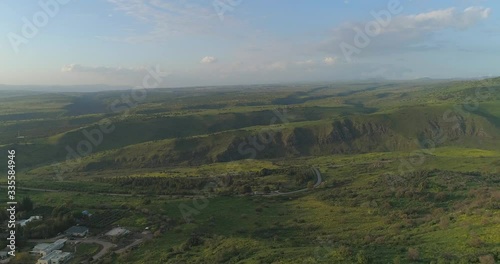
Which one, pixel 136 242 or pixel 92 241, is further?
pixel 92 241

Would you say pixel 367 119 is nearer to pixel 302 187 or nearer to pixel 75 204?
pixel 302 187

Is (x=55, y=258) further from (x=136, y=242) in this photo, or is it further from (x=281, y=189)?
(x=281, y=189)

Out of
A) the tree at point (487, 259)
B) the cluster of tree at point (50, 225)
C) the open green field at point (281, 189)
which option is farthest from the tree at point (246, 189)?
the tree at point (487, 259)

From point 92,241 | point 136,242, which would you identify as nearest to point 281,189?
point 136,242

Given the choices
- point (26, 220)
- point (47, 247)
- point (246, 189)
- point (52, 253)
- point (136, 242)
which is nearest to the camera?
point (52, 253)

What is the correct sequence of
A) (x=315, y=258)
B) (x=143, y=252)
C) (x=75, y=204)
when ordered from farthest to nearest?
(x=75, y=204), (x=143, y=252), (x=315, y=258)

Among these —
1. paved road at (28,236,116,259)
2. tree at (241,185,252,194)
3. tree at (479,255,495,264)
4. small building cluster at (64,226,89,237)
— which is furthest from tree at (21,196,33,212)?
tree at (479,255,495,264)

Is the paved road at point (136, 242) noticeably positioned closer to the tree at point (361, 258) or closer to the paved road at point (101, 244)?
the paved road at point (101, 244)

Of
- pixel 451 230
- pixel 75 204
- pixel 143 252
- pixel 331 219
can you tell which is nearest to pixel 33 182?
pixel 75 204
